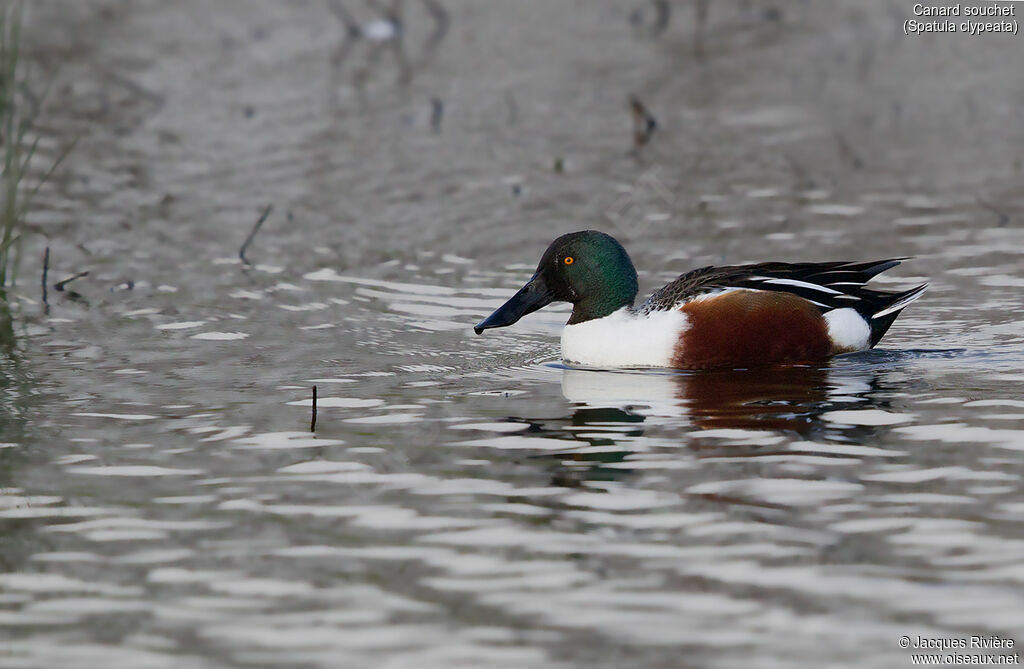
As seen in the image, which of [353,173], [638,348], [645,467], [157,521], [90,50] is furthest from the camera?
[90,50]

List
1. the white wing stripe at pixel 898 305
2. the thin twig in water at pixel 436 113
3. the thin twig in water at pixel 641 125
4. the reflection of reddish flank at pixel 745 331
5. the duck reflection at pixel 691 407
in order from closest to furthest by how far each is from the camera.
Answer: the duck reflection at pixel 691 407, the reflection of reddish flank at pixel 745 331, the white wing stripe at pixel 898 305, the thin twig in water at pixel 641 125, the thin twig in water at pixel 436 113

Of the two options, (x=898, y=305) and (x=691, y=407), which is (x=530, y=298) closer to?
(x=691, y=407)

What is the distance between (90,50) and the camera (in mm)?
18266

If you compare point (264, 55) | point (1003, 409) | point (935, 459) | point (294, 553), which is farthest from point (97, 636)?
point (264, 55)

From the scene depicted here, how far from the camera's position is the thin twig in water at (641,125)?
46.6 feet

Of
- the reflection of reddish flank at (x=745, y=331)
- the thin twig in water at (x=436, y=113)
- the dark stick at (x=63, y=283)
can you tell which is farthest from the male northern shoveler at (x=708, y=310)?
the thin twig in water at (x=436, y=113)

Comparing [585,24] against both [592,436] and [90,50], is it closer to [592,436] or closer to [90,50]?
[90,50]

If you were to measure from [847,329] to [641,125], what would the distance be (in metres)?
6.53

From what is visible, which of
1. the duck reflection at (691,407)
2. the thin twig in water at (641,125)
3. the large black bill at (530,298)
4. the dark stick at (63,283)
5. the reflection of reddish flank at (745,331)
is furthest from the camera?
the thin twig in water at (641,125)

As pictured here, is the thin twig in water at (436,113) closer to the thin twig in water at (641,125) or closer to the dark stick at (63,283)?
the thin twig in water at (641,125)

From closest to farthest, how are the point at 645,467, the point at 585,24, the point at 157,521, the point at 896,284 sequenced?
the point at 157,521 < the point at 645,467 < the point at 896,284 < the point at 585,24

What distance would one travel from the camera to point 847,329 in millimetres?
8391

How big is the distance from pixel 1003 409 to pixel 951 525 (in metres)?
1.83

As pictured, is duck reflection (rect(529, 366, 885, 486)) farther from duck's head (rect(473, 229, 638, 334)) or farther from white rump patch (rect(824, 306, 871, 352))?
duck's head (rect(473, 229, 638, 334))
